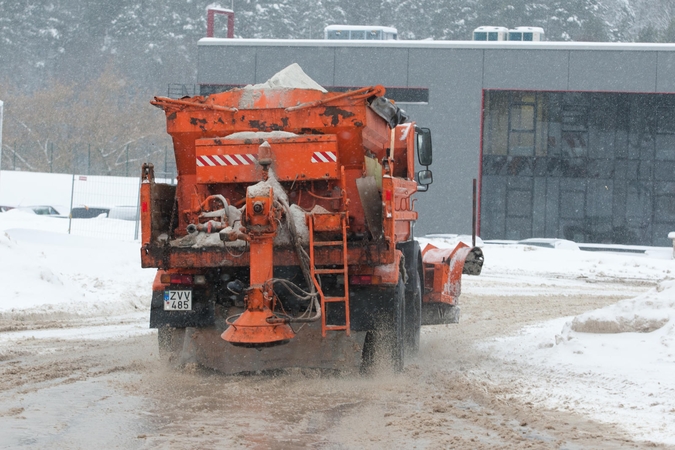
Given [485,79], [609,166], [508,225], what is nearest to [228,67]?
[485,79]

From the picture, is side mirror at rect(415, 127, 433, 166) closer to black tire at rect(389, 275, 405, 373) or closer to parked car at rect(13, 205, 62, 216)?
black tire at rect(389, 275, 405, 373)

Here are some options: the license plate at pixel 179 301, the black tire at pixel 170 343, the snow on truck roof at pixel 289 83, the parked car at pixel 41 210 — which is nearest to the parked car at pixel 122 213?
the parked car at pixel 41 210

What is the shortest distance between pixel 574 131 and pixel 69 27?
57.0 m

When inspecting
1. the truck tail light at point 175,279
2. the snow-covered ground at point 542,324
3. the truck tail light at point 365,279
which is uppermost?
the truck tail light at point 365,279

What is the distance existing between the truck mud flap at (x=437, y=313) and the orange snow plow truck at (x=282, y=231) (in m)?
2.98

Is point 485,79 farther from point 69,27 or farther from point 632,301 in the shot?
point 69,27

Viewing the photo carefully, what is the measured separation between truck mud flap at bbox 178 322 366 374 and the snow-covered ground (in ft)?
4.69

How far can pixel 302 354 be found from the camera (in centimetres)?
845

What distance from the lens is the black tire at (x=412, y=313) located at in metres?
10.2

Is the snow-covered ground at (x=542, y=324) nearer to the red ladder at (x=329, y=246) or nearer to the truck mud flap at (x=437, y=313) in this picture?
the truck mud flap at (x=437, y=313)

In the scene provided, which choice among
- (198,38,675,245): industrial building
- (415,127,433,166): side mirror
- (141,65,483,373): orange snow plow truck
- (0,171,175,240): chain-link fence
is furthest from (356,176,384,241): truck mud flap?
(198,38,675,245): industrial building

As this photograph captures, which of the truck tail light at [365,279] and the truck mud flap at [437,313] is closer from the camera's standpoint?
the truck tail light at [365,279]

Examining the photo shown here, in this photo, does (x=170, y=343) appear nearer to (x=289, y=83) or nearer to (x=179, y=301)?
(x=179, y=301)

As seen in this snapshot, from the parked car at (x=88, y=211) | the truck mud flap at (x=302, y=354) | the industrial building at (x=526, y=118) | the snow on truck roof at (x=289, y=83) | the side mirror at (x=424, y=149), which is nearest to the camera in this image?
the truck mud flap at (x=302, y=354)
